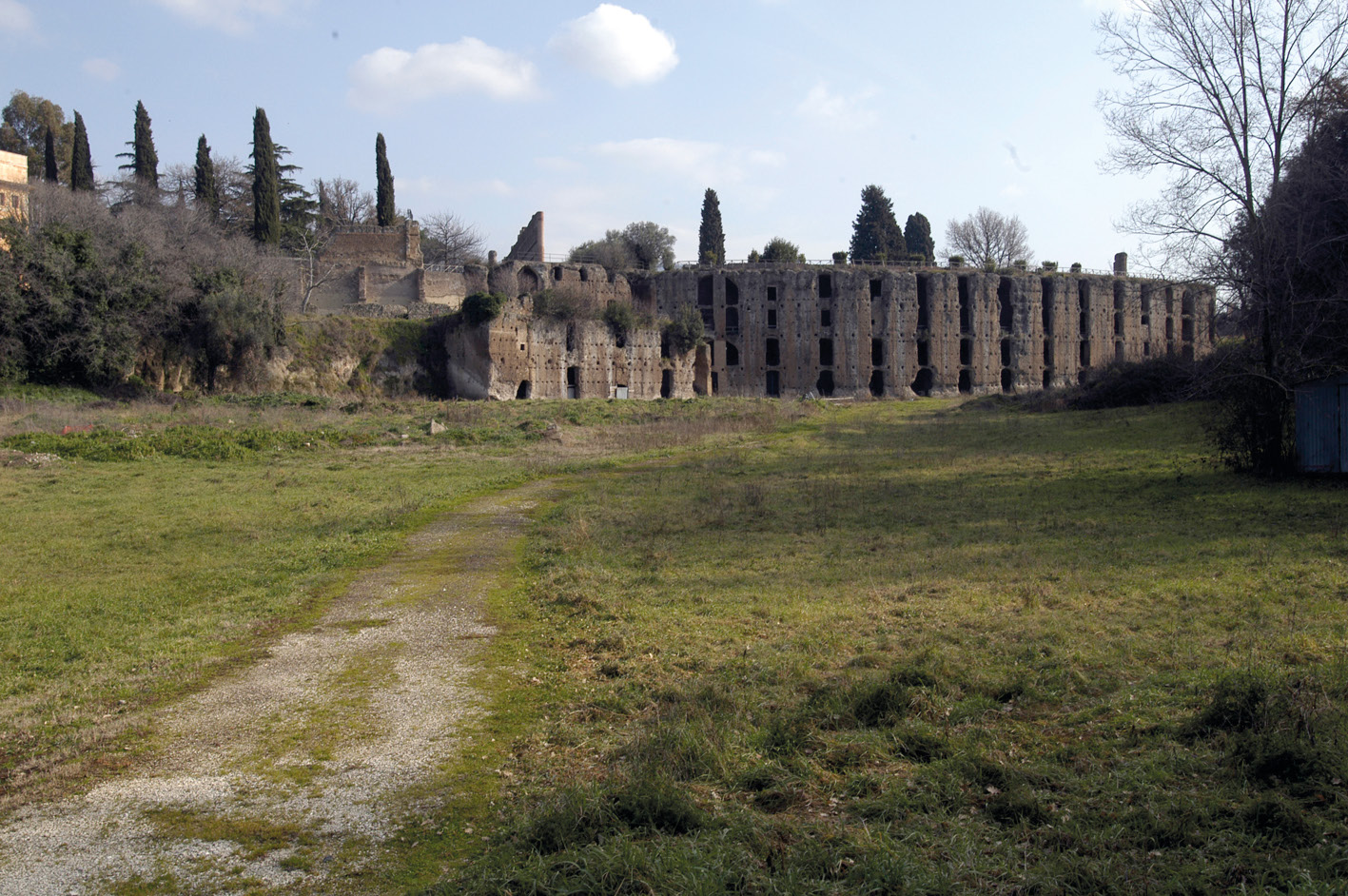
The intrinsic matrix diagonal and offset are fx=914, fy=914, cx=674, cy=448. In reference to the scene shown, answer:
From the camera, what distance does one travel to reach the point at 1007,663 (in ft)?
25.8

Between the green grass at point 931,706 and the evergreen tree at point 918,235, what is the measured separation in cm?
6554

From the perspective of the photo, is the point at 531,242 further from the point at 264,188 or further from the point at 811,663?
the point at 811,663

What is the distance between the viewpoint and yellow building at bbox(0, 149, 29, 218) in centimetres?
4919

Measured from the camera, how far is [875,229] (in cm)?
7556

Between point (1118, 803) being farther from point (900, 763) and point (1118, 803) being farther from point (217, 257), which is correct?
point (217, 257)

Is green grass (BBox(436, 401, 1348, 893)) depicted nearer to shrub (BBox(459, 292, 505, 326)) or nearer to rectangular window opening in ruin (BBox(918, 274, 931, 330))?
shrub (BBox(459, 292, 505, 326))

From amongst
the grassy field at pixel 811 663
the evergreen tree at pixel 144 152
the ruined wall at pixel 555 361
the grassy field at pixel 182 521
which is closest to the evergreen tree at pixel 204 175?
the evergreen tree at pixel 144 152

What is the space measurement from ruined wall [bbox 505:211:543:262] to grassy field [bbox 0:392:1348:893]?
41.4 meters

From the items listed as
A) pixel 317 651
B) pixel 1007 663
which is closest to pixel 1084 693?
pixel 1007 663

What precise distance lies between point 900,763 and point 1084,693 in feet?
6.95

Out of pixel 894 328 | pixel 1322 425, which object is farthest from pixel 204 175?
pixel 1322 425

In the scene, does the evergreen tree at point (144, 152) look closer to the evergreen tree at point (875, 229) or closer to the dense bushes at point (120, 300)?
the dense bushes at point (120, 300)

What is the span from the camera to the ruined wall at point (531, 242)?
2352 inches

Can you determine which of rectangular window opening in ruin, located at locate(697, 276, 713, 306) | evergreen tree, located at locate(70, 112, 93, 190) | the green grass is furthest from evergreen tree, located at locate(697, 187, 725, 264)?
the green grass
